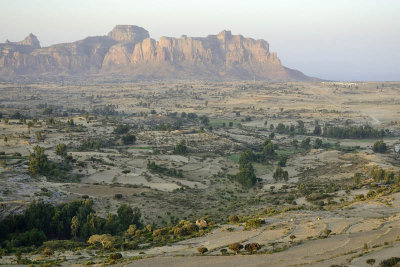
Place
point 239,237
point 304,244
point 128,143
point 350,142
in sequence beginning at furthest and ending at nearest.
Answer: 1. point 350,142
2. point 128,143
3. point 239,237
4. point 304,244

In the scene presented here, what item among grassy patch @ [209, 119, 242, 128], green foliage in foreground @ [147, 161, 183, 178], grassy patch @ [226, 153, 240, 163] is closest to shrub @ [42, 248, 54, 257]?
green foliage in foreground @ [147, 161, 183, 178]

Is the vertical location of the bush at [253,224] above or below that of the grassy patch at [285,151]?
above

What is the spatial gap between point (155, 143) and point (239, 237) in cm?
6537

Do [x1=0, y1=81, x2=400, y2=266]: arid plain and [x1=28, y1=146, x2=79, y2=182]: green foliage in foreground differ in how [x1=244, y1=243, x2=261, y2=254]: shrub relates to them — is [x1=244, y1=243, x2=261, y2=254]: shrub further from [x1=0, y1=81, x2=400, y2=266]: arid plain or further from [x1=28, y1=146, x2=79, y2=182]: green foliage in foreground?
[x1=28, y1=146, x2=79, y2=182]: green foliage in foreground

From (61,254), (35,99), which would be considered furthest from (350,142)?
(35,99)

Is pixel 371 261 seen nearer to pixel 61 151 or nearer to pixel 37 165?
pixel 37 165

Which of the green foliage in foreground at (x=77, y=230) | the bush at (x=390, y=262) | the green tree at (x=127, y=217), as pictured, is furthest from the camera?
the green tree at (x=127, y=217)

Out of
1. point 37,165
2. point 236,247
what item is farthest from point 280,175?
point 236,247

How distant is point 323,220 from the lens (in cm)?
3681

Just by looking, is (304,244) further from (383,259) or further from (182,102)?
(182,102)

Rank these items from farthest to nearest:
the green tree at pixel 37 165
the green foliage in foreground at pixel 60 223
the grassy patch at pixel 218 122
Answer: the grassy patch at pixel 218 122 → the green tree at pixel 37 165 → the green foliage in foreground at pixel 60 223

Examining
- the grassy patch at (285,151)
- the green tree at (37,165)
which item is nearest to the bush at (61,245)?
the green tree at (37,165)

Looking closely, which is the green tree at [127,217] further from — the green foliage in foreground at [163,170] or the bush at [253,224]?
the green foliage in foreground at [163,170]

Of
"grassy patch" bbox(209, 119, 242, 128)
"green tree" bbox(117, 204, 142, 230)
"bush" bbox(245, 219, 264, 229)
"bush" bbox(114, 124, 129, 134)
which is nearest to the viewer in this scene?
"bush" bbox(245, 219, 264, 229)
